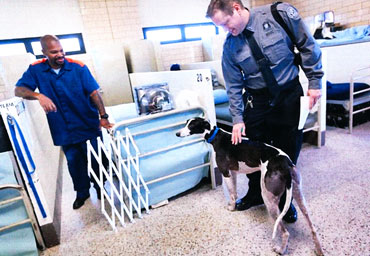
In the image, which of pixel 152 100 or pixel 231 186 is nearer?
pixel 231 186

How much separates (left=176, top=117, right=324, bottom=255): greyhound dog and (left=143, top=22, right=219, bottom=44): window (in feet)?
13.0

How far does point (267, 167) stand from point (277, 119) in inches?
11.5

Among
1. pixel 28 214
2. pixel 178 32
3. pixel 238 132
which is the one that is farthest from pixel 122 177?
pixel 178 32

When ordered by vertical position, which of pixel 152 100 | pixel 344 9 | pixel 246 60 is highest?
pixel 344 9

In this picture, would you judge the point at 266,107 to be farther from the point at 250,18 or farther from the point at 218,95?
the point at 218,95

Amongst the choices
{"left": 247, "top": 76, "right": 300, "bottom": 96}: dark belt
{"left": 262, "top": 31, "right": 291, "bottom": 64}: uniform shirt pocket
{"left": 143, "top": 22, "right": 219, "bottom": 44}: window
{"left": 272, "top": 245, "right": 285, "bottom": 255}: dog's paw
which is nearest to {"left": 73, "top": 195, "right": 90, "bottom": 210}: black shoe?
{"left": 272, "top": 245, "right": 285, "bottom": 255}: dog's paw

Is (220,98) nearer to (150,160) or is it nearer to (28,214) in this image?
(150,160)

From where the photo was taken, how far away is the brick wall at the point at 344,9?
14.6 ft

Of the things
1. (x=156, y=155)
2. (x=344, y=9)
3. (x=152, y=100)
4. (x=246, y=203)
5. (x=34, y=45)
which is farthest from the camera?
(x=344, y=9)

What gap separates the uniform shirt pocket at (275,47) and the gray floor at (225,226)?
107 cm

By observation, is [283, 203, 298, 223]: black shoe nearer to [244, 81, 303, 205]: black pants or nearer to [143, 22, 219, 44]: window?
[244, 81, 303, 205]: black pants

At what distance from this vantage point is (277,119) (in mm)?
1385

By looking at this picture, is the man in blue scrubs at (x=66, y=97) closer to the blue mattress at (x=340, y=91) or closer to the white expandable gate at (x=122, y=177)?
the white expandable gate at (x=122, y=177)

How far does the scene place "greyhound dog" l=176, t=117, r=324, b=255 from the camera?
49.4 inches
